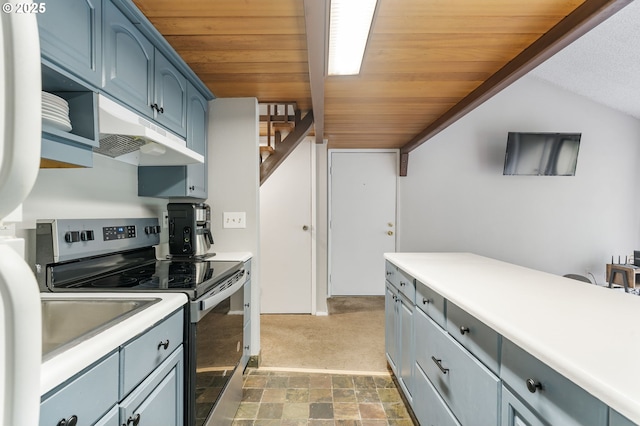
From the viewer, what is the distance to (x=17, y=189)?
0.37 m

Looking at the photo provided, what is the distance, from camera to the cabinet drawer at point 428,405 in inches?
48.1

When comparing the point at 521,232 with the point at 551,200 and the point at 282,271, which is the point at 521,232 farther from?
the point at 282,271

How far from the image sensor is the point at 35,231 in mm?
1190

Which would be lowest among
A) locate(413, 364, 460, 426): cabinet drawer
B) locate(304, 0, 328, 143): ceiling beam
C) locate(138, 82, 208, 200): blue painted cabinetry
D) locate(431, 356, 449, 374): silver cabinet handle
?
locate(413, 364, 460, 426): cabinet drawer

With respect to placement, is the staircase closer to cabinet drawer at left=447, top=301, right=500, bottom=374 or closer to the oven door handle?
the oven door handle

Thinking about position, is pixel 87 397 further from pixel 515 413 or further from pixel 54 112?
pixel 515 413

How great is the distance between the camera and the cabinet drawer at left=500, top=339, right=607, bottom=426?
0.62 metres

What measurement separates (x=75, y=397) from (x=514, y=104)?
197 inches

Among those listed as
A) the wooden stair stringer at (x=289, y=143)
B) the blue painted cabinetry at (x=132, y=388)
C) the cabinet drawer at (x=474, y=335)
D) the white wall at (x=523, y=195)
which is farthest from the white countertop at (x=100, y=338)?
the white wall at (x=523, y=195)

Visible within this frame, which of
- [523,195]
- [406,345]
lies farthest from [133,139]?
[523,195]

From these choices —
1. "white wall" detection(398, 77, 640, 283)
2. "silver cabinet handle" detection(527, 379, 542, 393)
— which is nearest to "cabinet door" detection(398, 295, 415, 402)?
"silver cabinet handle" detection(527, 379, 542, 393)

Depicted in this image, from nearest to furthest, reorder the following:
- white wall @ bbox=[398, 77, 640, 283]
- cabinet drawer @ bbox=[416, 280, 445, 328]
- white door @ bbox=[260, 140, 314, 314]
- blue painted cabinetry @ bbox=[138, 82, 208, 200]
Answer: cabinet drawer @ bbox=[416, 280, 445, 328] → blue painted cabinetry @ bbox=[138, 82, 208, 200] → white door @ bbox=[260, 140, 314, 314] → white wall @ bbox=[398, 77, 640, 283]

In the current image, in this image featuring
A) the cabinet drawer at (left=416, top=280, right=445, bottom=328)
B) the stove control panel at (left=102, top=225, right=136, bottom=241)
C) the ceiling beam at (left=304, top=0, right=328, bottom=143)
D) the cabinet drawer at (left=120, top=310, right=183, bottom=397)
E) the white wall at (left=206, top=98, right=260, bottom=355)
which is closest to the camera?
the cabinet drawer at (left=120, top=310, right=183, bottom=397)

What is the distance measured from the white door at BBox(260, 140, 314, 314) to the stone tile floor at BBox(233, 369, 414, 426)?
122cm
